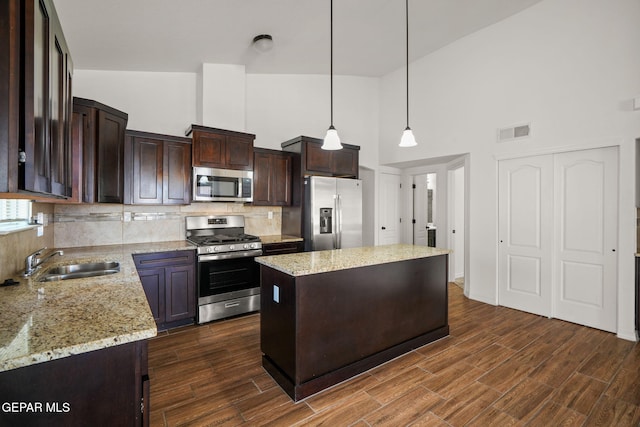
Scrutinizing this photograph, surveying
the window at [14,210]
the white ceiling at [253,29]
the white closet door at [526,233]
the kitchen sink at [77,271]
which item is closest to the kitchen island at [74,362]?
the kitchen sink at [77,271]

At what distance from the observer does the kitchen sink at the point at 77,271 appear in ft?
6.99

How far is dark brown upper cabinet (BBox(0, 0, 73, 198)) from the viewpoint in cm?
87

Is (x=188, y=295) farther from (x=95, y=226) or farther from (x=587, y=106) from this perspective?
(x=587, y=106)

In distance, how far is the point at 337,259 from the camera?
257 cm

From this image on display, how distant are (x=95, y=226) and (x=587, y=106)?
19.2 ft

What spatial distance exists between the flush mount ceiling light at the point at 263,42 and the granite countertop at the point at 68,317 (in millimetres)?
3027

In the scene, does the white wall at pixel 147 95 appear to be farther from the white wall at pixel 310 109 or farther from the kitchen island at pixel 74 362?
the kitchen island at pixel 74 362

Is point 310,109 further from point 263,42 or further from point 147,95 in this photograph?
point 147,95

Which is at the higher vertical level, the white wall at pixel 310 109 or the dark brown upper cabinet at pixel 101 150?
the white wall at pixel 310 109

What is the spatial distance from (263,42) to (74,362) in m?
3.70

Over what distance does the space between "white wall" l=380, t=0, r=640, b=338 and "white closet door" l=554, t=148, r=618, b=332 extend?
122 mm

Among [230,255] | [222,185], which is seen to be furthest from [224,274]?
[222,185]

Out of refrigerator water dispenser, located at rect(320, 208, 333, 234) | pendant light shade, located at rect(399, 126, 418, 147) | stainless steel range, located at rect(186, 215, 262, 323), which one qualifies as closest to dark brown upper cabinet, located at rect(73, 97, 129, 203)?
stainless steel range, located at rect(186, 215, 262, 323)

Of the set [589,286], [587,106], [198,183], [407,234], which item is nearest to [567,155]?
[587,106]
